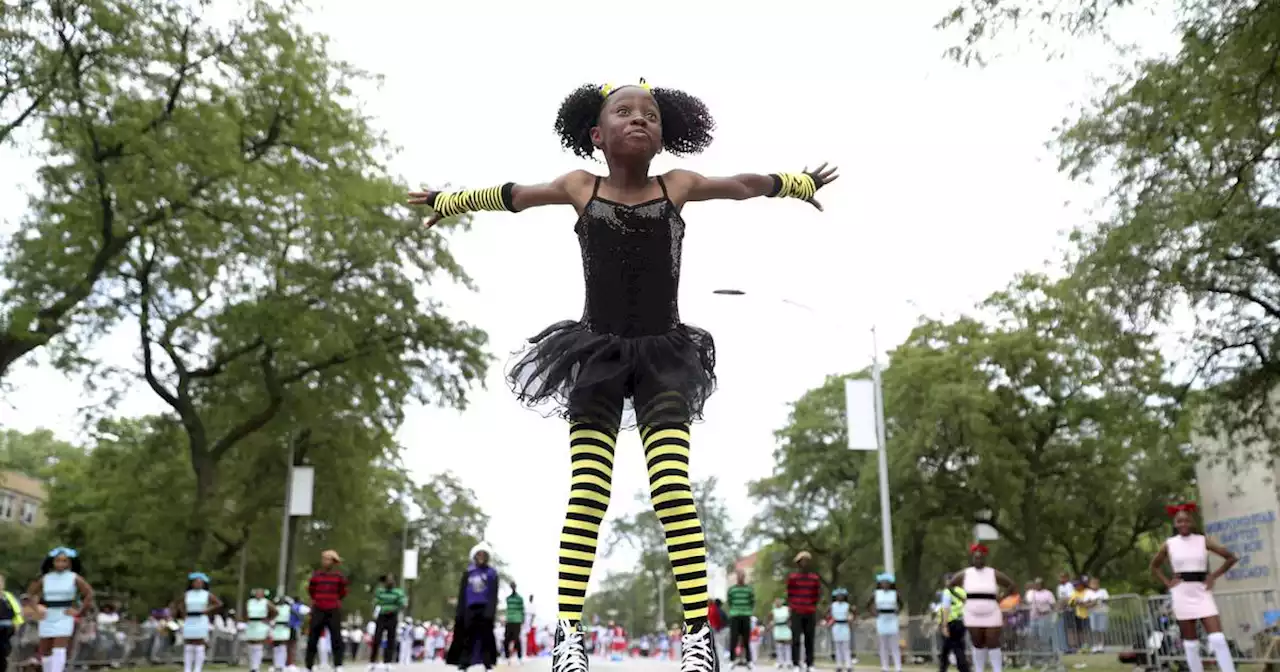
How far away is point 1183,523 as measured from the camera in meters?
11.1

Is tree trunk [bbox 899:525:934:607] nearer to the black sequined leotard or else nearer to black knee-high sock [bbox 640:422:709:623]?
the black sequined leotard

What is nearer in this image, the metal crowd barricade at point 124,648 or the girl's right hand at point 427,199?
the girl's right hand at point 427,199

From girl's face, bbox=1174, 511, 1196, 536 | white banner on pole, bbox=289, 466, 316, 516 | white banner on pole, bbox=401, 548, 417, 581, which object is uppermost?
white banner on pole, bbox=289, 466, 316, 516

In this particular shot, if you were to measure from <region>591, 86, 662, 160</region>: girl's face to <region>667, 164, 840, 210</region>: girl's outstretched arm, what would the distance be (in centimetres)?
18

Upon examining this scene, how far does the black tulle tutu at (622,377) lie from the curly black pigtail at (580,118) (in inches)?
37.0

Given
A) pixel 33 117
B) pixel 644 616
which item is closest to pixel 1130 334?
pixel 33 117

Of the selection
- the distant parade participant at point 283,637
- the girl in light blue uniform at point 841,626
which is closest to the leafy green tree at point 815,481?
the girl in light blue uniform at point 841,626

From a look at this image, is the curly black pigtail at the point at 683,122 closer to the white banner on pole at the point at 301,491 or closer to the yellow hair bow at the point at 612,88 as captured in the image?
the yellow hair bow at the point at 612,88

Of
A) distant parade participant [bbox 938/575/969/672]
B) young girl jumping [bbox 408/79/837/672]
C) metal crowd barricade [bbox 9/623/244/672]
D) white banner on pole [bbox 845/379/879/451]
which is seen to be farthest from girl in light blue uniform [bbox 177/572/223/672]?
young girl jumping [bbox 408/79/837/672]

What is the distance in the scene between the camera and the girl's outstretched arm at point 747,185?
4379mm

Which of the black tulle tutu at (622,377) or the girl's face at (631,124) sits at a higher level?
the girl's face at (631,124)

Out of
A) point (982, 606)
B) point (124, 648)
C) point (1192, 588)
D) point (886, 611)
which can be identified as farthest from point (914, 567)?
point (1192, 588)

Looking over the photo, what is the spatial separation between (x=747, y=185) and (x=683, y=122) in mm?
471

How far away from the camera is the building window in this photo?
64750mm
